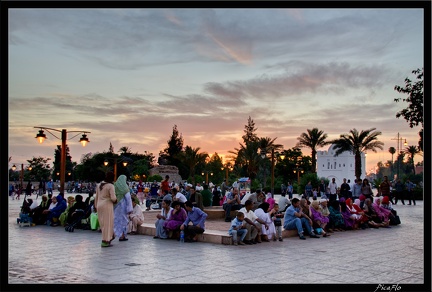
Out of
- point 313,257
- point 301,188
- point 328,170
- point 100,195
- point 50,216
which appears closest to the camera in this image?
point 313,257

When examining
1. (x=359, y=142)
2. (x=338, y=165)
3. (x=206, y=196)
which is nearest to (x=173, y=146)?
(x=338, y=165)

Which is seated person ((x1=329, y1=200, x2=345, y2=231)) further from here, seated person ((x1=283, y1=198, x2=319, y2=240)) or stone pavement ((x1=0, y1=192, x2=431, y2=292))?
seated person ((x1=283, y1=198, x2=319, y2=240))

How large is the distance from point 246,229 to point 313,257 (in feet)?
A: 6.75

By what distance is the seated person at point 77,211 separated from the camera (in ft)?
43.8

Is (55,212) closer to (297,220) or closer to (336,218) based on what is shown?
(297,220)

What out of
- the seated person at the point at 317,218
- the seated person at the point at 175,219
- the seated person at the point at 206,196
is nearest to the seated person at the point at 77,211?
the seated person at the point at 175,219

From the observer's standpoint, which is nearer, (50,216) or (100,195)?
(100,195)

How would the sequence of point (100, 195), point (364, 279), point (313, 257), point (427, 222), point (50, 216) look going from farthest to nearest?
1. point (50, 216)
2. point (100, 195)
3. point (313, 257)
4. point (364, 279)
5. point (427, 222)

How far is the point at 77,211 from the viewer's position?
527 inches

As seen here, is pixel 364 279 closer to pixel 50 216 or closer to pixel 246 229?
pixel 246 229

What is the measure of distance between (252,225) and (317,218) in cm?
238

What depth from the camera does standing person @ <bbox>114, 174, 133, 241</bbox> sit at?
1119cm
